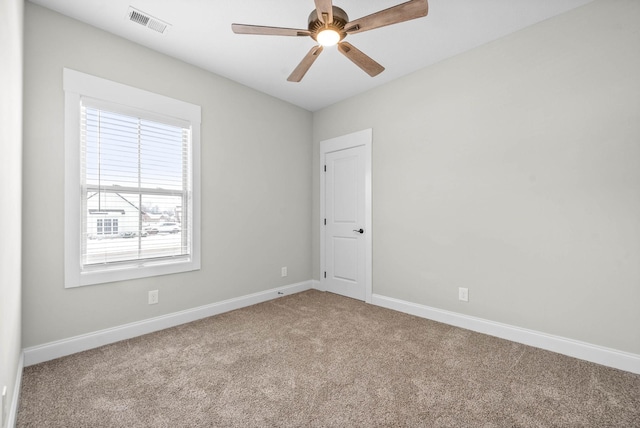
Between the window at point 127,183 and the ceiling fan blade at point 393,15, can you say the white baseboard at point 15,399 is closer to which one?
the window at point 127,183

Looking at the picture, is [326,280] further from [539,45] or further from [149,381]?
[539,45]

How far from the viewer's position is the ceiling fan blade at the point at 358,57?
2064 mm

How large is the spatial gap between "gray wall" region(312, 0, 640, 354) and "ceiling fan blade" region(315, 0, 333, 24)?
1796mm

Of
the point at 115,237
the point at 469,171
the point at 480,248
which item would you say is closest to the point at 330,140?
the point at 469,171

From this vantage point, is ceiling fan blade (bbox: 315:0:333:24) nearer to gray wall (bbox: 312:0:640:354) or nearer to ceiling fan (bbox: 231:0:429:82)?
ceiling fan (bbox: 231:0:429:82)

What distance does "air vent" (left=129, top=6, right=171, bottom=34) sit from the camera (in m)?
2.34

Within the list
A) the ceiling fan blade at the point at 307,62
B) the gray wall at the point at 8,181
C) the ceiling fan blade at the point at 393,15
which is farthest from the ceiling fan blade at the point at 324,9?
the gray wall at the point at 8,181

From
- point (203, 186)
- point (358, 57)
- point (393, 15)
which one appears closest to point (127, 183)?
point (203, 186)

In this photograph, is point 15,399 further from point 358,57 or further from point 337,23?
point 358,57

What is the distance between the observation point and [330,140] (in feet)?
13.8

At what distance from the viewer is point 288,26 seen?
2.49 m

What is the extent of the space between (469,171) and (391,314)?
174 cm

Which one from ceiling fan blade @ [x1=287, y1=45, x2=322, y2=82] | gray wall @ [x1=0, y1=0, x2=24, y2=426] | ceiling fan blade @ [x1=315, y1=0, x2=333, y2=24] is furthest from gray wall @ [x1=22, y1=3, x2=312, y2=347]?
ceiling fan blade @ [x1=315, y1=0, x2=333, y2=24]

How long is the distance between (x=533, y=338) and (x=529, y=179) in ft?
4.45
